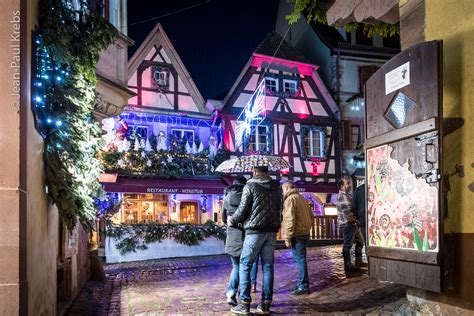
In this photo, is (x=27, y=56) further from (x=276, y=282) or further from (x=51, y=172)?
(x=276, y=282)

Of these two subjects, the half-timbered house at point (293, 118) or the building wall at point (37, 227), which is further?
the half-timbered house at point (293, 118)

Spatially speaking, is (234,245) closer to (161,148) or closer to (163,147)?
(161,148)

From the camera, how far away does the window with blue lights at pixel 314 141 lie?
23.7 metres

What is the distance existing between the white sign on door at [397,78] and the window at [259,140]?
18.1 meters

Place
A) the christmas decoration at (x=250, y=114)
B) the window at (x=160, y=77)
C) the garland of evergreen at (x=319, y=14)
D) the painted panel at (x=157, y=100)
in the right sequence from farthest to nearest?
the window at (x=160, y=77), the painted panel at (x=157, y=100), the christmas decoration at (x=250, y=114), the garland of evergreen at (x=319, y=14)

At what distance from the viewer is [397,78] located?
155 inches

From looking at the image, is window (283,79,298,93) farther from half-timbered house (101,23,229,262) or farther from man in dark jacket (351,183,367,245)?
man in dark jacket (351,183,367,245)

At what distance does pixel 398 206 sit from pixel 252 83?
19.1m

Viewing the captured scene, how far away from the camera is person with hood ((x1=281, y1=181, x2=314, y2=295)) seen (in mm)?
6793

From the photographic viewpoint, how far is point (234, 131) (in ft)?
70.5

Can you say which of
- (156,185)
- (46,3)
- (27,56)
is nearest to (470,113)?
(27,56)

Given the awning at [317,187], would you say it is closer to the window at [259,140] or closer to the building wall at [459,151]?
the window at [259,140]

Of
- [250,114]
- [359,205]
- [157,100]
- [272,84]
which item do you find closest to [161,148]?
[157,100]

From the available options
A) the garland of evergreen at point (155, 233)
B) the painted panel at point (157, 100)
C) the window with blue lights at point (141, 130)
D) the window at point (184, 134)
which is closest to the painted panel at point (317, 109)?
the window at point (184, 134)
